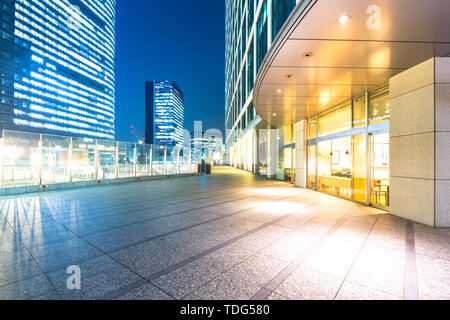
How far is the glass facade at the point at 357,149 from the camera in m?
8.12

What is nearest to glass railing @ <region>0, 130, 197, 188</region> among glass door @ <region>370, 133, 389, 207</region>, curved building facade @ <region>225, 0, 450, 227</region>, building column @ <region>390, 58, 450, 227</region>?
curved building facade @ <region>225, 0, 450, 227</region>

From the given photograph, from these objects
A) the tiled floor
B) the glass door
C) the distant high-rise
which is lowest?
the tiled floor

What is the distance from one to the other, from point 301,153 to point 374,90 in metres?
6.21

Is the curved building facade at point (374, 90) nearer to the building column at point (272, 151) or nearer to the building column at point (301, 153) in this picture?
the building column at point (301, 153)

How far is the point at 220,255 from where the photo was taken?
155 inches

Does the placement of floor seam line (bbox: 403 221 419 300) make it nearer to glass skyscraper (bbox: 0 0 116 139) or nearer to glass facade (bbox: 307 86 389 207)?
glass facade (bbox: 307 86 389 207)

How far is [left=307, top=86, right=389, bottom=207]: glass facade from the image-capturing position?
812 centimetres

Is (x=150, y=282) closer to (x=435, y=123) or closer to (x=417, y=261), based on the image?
(x=417, y=261)

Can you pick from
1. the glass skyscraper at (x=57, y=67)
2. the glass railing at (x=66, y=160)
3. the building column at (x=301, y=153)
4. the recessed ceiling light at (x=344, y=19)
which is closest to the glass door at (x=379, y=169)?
the building column at (x=301, y=153)

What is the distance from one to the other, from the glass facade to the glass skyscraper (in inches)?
4604

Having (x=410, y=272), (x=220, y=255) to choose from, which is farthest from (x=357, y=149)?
(x=220, y=255)

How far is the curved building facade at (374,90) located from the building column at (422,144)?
0.09ft
